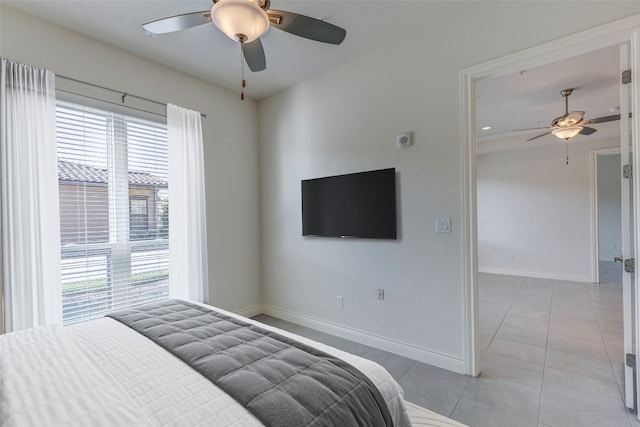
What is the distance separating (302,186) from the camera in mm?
3441

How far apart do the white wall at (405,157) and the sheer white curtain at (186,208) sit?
1.03 m

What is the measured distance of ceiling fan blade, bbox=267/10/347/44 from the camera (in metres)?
1.62

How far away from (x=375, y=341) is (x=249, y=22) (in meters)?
2.80

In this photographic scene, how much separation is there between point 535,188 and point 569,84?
2.77m

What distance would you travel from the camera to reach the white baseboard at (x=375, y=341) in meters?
2.39

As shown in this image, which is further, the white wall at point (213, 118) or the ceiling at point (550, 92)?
the ceiling at point (550, 92)

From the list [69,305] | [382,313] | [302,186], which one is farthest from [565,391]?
[69,305]

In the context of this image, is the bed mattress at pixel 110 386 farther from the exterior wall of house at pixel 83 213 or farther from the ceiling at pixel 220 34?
the ceiling at pixel 220 34

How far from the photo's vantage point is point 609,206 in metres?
7.05

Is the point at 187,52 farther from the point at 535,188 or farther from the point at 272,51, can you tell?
the point at 535,188

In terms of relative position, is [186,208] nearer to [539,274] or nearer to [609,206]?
[539,274]

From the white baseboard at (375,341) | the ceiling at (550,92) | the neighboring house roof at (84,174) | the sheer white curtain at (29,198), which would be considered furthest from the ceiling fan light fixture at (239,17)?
the white baseboard at (375,341)

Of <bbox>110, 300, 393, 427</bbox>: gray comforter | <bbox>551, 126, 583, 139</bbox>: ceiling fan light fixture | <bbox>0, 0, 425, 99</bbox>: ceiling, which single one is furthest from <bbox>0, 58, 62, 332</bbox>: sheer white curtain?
<bbox>551, 126, 583, 139</bbox>: ceiling fan light fixture

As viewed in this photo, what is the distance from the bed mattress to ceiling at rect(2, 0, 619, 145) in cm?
232
